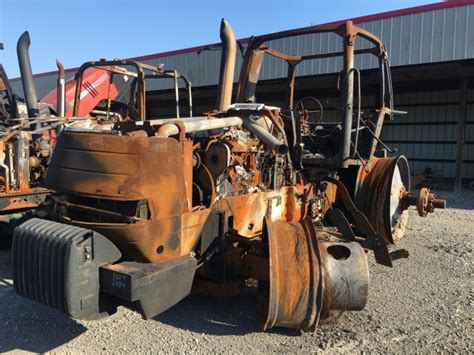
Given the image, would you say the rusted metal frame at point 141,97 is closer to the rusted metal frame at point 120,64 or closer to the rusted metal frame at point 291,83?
the rusted metal frame at point 120,64

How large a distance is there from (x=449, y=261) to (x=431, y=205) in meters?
0.70

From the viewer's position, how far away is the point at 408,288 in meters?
4.25

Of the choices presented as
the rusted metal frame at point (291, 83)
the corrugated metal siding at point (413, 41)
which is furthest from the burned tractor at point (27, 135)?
the corrugated metal siding at point (413, 41)

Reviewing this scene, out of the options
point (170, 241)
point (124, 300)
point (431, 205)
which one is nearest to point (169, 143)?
point (170, 241)

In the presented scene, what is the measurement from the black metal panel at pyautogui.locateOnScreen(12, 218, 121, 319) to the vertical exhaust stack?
2.49 metres

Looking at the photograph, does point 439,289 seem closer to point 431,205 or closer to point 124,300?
point 431,205

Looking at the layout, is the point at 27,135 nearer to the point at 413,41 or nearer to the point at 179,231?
the point at 179,231

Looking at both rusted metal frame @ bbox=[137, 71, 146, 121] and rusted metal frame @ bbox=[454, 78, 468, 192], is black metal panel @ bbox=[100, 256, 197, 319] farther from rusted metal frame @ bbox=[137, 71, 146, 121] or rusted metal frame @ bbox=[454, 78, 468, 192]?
rusted metal frame @ bbox=[454, 78, 468, 192]

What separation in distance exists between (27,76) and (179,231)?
4.22 metres

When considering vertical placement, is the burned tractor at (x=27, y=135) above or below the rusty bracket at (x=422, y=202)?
above

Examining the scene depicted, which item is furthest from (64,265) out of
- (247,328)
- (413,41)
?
(413,41)

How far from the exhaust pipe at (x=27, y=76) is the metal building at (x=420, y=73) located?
15.0 feet

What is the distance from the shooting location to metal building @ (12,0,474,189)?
10.8 metres

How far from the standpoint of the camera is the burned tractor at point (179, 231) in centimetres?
268
